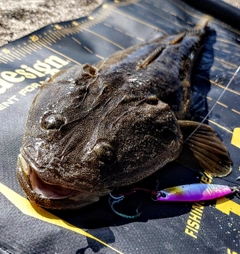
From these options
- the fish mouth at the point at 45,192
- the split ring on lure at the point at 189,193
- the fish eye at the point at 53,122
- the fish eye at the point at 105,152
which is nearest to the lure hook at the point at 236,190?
the split ring on lure at the point at 189,193

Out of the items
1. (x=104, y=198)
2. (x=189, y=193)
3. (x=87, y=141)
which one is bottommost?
(x=104, y=198)

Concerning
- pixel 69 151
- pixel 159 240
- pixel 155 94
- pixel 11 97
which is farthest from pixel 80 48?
pixel 159 240

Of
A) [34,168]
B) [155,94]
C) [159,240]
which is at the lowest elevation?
[159,240]

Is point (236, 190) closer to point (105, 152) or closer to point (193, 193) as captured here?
point (193, 193)

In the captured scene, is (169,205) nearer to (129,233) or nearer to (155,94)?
(129,233)

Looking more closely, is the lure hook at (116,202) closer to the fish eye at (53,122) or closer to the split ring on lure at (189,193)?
the split ring on lure at (189,193)

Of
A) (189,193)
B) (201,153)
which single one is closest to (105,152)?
(189,193)

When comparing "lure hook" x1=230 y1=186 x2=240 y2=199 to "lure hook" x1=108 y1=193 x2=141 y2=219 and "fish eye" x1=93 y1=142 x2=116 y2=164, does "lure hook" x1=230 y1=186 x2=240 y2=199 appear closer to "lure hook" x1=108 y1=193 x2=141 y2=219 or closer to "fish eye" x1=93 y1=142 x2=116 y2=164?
"lure hook" x1=108 y1=193 x2=141 y2=219
